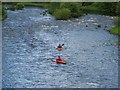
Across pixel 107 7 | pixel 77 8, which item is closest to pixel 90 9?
pixel 107 7

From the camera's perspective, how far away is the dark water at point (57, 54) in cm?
4003

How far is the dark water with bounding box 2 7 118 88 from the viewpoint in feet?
131

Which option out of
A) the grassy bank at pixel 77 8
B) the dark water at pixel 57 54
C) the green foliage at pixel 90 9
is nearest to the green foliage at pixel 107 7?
the grassy bank at pixel 77 8

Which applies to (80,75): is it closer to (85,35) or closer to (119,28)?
(85,35)

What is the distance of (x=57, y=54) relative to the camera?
5269 centimetres

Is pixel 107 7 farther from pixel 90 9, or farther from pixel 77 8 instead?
pixel 77 8

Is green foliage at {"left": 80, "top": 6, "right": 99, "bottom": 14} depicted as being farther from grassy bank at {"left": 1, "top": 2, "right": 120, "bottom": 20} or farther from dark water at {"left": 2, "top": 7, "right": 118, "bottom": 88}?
dark water at {"left": 2, "top": 7, "right": 118, "bottom": 88}

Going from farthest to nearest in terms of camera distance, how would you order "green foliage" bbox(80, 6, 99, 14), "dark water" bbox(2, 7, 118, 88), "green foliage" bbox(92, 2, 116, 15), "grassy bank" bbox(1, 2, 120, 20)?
"green foliage" bbox(80, 6, 99, 14), "green foliage" bbox(92, 2, 116, 15), "grassy bank" bbox(1, 2, 120, 20), "dark water" bbox(2, 7, 118, 88)

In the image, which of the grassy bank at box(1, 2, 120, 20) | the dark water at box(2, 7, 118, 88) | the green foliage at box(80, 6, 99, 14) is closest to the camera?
the dark water at box(2, 7, 118, 88)

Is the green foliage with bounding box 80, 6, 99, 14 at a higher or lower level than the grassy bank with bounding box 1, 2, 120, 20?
lower

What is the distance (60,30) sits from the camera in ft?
248

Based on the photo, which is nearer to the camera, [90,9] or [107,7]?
[107,7]

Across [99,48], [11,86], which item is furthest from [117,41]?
[11,86]

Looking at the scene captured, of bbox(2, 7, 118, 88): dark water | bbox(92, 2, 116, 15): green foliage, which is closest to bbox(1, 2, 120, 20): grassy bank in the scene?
bbox(92, 2, 116, 15): green foliage
